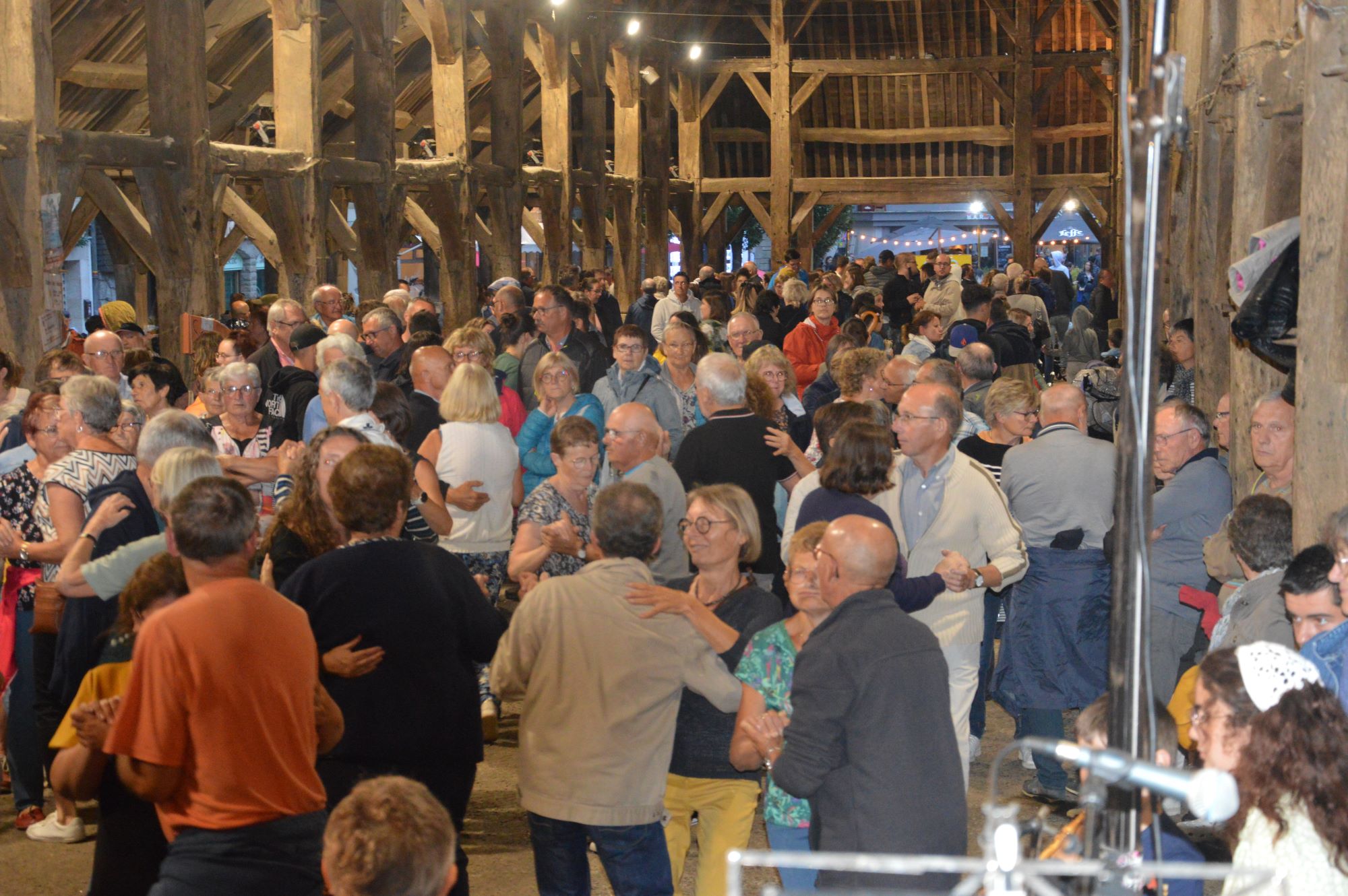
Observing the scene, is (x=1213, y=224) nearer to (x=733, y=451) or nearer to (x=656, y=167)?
(x=733, y=451)

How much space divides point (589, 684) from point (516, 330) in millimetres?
4696

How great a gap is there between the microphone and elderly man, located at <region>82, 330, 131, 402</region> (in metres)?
5.44

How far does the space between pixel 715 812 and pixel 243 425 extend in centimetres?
284

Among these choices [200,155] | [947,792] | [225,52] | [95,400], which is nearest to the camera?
[947,792]

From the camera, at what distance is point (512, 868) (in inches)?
186

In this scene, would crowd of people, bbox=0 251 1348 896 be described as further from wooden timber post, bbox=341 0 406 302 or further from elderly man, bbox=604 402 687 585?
wooden timber post, bbox=341 0 406 302

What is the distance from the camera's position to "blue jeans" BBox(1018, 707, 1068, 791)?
5359 mm

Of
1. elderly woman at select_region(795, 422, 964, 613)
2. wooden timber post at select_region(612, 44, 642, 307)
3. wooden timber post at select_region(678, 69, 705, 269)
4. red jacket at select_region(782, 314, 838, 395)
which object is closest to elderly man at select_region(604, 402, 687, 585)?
elderly woman at select_region(795, 422, 964, 613)

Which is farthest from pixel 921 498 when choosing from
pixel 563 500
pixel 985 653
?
pixel 985 653

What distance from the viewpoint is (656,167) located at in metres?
19.2

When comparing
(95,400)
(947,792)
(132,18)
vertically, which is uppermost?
(132,18)

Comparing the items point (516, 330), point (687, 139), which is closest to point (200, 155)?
point (516, 330)

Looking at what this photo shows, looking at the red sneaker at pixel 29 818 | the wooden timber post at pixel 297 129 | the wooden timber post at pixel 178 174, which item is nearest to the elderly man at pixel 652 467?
the red sneaker at pixel 29 818

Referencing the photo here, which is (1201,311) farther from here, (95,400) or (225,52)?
(225,52)
